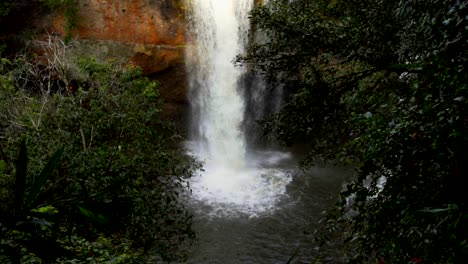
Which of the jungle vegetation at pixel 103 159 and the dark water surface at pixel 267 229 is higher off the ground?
the jungle vegetation at pixel 103 159

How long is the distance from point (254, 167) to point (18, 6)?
11.0m

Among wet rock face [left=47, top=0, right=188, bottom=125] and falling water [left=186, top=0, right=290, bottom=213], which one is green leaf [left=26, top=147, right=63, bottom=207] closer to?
falling water [left=186, top=0, right=290, bottom=213]

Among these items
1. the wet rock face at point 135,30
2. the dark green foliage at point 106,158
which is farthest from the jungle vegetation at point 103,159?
the wet rock face at point 135,30

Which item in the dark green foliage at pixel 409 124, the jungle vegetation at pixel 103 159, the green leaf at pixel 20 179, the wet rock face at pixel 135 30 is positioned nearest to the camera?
the green leaf at pixel 20 179

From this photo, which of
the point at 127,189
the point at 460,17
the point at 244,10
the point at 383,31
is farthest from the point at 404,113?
the point at 244,10

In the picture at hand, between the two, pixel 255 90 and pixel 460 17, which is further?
pixel 255 90

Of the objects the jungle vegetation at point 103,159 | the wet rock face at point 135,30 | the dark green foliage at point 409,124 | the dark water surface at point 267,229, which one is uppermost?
the wet rock face at point 135,30

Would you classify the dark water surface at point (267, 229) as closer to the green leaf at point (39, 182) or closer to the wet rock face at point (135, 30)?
the wet rock face at point (135, 30)

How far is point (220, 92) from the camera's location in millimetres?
17719

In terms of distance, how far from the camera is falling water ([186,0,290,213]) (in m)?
16.5

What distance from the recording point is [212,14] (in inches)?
671

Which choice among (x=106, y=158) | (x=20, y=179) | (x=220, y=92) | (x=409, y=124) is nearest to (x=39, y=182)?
(x=20, y=179)

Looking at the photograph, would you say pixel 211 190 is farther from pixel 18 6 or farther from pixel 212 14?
pixel 18 6

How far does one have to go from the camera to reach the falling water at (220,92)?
16.5m
